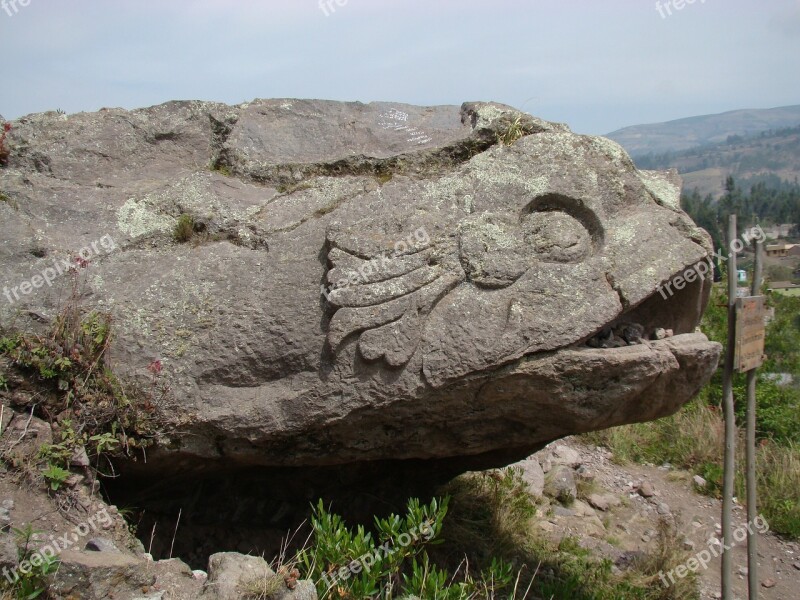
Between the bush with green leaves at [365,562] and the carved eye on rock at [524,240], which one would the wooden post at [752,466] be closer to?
the carved eye on rock at [524,240]

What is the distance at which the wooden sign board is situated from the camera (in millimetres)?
3186

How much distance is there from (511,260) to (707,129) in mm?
142975

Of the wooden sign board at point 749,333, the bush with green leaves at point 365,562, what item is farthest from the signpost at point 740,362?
the bush with green leaves at point 365,562

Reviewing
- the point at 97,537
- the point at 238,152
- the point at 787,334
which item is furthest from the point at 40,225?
the point at 787,334

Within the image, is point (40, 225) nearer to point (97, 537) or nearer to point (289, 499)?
point (97, 537)

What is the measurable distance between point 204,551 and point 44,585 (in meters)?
1.19

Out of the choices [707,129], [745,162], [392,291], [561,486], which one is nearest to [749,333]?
[392,291]

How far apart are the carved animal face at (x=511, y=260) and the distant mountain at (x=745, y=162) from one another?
219 ft

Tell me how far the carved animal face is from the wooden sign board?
177 mm

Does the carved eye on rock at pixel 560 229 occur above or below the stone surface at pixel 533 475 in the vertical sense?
above

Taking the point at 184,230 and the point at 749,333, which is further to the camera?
the point at 184,230

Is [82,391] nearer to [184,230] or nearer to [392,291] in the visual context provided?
[184,230]

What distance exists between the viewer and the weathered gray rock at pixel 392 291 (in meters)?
2.94

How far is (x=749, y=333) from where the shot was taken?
3262 mm
